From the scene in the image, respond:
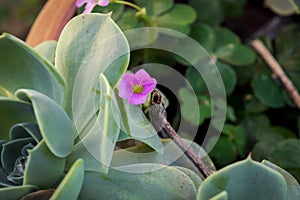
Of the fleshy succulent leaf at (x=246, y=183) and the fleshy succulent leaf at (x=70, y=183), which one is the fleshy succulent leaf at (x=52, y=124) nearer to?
the fleshy succulent leaf at (x=70, y=183)

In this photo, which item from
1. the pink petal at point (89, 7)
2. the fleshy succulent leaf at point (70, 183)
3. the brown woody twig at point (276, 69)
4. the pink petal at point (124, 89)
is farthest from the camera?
the brown woody twig at point (276, 69)

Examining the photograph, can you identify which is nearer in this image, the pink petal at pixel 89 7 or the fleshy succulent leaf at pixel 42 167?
the fleshy succulent leaf at pixel 42 167

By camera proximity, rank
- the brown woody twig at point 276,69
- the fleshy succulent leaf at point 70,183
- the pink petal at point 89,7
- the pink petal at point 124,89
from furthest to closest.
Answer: the brown woody twig at point 276,69, the pink petal at point 89,7, the pink petal at point 124,89, the fleshy succulent leaf at point 70,183

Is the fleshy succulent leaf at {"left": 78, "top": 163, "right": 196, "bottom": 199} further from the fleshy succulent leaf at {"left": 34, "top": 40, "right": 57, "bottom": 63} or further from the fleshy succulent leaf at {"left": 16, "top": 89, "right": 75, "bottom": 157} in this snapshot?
the fleshy succulent leaf at {"left": 34, "top": 40, "right": 57, "bottom": 63}

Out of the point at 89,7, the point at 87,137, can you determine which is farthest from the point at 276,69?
the point at 87,137

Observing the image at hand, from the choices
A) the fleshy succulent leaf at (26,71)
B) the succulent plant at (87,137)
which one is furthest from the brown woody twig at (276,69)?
the fleshy succulent leaf at (26,71)

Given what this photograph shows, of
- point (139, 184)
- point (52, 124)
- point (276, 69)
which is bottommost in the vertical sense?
point (276, 69)

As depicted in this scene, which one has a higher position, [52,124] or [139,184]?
[52,124]

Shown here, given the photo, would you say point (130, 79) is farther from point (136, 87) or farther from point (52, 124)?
point (52, 124)

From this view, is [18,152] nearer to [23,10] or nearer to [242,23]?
[242,23]
